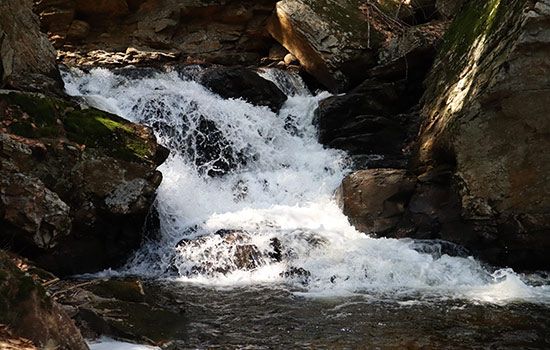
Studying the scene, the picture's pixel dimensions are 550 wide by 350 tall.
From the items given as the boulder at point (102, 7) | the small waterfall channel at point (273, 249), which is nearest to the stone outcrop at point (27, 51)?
the small waterfall channel at point (273, 249)

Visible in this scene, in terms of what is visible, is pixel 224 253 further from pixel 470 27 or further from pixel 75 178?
pixel 470 27

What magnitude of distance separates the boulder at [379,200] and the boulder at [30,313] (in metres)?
6.51

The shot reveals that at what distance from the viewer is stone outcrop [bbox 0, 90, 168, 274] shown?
579 centimetres

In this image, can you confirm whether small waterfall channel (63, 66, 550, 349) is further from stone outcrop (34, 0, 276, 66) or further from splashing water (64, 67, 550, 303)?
stone outcrop (34, 0, 276, 66)

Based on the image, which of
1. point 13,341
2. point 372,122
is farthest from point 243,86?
point 13,341

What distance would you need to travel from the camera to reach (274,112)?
1323cm

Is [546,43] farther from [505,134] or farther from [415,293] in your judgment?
[415,293]

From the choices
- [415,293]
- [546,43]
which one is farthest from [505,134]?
[415,293]

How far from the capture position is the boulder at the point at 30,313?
2594mm

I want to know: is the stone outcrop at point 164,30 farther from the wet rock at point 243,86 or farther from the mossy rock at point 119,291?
the mossy rock at point 119,291

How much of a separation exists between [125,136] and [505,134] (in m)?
6.24

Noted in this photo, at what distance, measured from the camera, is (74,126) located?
7328 mm

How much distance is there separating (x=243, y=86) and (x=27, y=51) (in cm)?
583

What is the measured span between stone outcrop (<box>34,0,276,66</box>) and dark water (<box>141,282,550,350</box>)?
42.2 feet
